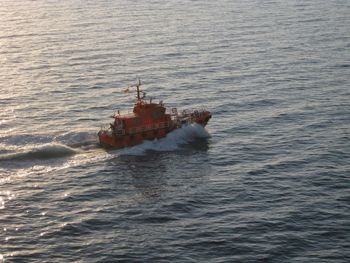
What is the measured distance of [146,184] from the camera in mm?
69812

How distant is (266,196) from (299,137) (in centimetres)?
1826

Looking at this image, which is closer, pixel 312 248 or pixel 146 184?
pixel 312 248

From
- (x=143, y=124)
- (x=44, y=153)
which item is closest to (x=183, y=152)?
(x=143, y=124)

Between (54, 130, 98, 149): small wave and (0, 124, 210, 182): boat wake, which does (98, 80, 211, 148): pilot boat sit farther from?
(54, 130, 98, 149): small wave

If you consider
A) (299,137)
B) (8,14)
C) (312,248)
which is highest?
(8,14)

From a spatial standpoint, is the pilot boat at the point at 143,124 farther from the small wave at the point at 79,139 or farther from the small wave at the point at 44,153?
the small wave at the point at 44,153

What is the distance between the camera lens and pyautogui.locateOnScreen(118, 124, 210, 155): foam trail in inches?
3158

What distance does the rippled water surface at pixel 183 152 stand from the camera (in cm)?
5647

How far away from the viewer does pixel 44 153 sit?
7731cm

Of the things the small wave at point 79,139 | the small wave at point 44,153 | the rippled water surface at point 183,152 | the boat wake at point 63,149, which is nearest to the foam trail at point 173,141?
the boat wake at point 63,149

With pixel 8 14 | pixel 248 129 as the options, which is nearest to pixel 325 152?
pixel 248 129

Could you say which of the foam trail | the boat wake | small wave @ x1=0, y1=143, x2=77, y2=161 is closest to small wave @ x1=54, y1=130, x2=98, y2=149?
the boat wake

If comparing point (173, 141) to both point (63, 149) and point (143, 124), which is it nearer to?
point (143, 124)

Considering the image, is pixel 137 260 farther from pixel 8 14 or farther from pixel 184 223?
pixel 8 14
